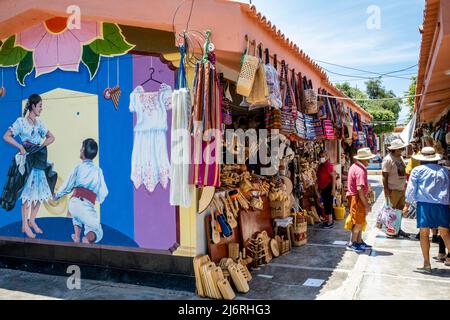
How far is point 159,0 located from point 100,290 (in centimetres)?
385

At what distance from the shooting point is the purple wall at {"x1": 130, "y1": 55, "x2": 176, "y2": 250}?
5211 mm

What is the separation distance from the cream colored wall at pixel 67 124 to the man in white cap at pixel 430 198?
463 centimetres

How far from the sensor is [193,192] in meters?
4.96

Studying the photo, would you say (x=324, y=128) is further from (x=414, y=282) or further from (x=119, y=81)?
(x=119, y=81)

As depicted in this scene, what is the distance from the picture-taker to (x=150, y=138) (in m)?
5.36

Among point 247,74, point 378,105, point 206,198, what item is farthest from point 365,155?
point 378,105

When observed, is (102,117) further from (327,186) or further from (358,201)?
(327,186)

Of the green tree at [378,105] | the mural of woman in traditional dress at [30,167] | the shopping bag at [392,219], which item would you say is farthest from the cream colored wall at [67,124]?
the green tree at [378,105]

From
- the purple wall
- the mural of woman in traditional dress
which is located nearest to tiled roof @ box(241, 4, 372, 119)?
the purple wall

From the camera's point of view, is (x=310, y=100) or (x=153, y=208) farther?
(x=310, y=100)

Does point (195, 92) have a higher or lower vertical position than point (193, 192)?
higher

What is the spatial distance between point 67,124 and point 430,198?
17.7 feet

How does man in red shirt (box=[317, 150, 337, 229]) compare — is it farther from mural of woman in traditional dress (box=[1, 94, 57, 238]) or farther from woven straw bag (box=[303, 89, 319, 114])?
mural of woman in traditional dress (box=[1, 94, 57, 238])

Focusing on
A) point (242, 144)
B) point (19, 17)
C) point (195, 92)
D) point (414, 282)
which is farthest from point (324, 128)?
point (19, 17)
